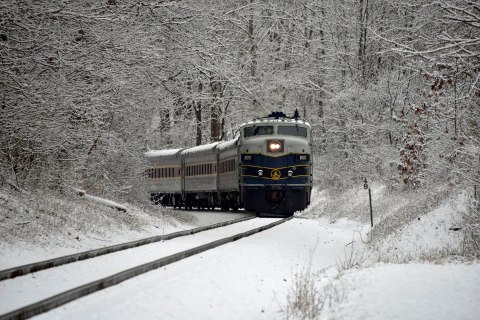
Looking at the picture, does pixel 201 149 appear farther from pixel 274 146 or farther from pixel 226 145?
pixel 274 146

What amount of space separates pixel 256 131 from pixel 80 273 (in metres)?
14.5

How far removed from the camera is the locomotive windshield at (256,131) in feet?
74.4

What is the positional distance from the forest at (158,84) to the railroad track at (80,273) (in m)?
3.63

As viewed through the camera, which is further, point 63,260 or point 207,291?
point 63,260

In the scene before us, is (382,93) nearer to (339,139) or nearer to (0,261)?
(339,139)

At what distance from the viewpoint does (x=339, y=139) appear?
110ft

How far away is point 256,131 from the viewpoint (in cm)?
2283

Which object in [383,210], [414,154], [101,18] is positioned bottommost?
[383,210]

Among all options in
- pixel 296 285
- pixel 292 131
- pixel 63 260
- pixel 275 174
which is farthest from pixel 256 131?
pixel 296 285

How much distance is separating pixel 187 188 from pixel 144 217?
1377cm

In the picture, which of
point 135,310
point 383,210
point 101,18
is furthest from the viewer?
point 383,210

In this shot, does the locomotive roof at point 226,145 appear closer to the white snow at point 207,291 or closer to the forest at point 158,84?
the forest at point 158,84

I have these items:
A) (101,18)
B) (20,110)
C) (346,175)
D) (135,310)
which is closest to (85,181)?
(20,110)

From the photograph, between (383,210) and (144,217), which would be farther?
(383,210)
